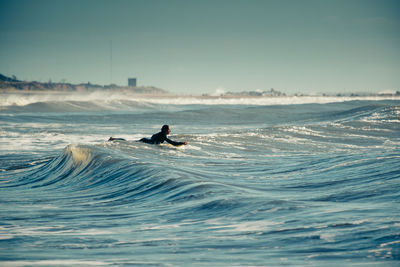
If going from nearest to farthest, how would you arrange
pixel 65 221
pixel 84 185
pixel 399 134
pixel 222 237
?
pixel 222 237 → pixel 65 221 → pixel 84 185 → pixel 399 134

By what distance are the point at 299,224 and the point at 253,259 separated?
145cm

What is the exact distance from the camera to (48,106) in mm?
61188

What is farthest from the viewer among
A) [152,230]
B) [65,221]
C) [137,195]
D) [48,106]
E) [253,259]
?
[48,106]

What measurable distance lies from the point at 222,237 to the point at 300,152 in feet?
38.3

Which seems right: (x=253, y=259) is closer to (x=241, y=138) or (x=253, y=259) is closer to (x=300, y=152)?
(x=300, y=152)

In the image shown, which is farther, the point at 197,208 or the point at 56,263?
the point at 197,208

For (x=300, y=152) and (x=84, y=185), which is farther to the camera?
(x=300, y=152)

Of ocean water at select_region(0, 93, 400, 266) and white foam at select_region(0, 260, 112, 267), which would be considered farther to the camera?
ocean water at select_region(0, 93, 400, 266)

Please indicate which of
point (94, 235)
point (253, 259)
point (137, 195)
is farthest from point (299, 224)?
point (137, 195)

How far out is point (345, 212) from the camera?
7.13m

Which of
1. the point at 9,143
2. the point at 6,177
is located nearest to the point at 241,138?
the point at 9,143

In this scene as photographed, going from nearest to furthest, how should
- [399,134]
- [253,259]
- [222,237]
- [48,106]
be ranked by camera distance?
[253,259]
[222,237]
[399,134]
[48,106]

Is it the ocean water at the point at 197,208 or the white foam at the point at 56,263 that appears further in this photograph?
the ocean water at the point at 197,208

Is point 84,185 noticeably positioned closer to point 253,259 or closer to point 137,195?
point 137,195
